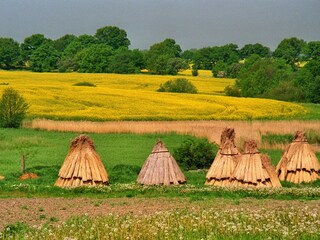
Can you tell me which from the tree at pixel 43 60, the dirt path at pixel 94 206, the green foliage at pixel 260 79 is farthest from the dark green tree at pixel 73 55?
the dirt path at pixel 94 206

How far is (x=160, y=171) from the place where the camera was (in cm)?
2377

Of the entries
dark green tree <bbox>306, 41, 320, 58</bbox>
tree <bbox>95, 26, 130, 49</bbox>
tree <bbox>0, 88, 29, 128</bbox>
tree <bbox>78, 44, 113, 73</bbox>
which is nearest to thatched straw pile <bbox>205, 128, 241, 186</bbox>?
tree <bbox>0, 88, 29, 128</bbox>

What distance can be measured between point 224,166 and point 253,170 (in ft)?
4.42

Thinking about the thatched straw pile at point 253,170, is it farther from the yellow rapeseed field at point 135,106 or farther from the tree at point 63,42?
the tree at point 63,42

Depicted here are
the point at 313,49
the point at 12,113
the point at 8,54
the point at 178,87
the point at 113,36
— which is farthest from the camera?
the point at 113,36

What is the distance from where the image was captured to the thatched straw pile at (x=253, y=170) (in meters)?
23.6

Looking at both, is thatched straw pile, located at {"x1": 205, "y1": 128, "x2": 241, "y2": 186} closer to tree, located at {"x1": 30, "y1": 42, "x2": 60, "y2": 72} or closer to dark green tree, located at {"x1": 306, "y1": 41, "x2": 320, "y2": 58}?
tree, located at {"x1": 30, "y1": 42, "x2": 60, "y2": 72}

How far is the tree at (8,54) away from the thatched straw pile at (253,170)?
339ft

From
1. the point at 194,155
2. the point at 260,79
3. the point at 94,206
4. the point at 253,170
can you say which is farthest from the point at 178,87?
the point at 94,206

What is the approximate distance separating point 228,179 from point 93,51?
97.1 m

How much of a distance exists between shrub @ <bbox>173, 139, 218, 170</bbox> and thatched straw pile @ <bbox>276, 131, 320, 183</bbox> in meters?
4.46

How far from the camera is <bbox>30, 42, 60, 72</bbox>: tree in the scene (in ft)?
394

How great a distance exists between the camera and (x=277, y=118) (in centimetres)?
5669

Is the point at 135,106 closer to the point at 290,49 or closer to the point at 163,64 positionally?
the point at 163,64
